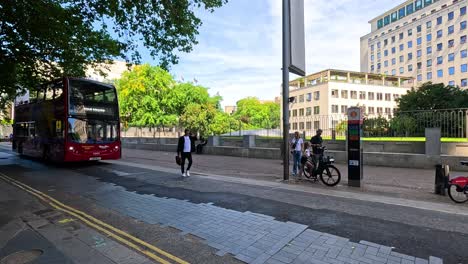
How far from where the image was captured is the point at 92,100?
13.4m

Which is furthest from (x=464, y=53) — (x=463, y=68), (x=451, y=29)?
(x=451, y=29)

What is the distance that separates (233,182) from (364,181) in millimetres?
4562

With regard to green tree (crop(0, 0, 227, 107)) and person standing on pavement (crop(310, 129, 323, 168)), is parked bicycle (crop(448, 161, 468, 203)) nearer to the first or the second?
person standing on pavement (crop(310, 129, 323, 168))

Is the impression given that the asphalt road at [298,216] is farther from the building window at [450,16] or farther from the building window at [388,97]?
the building window at [450,16]

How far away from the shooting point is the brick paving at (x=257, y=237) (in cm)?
376

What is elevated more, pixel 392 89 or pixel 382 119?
pixel 392 89

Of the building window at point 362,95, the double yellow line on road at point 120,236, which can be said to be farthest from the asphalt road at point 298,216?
the building window at point 362,95

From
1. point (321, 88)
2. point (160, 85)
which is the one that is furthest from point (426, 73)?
point (160, 85)

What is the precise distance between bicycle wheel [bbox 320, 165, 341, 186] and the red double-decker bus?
10.6m

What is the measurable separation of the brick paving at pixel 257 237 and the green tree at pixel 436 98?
54.5 metres

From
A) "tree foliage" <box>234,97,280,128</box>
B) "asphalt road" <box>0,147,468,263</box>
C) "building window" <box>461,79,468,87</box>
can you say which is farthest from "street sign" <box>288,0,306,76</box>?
"tree foliage" <box>234,97,280,128</box>

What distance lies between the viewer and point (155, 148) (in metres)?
27.2

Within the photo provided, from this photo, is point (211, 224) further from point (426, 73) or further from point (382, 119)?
point (426, 73)

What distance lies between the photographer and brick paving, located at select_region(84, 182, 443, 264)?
3.76m
